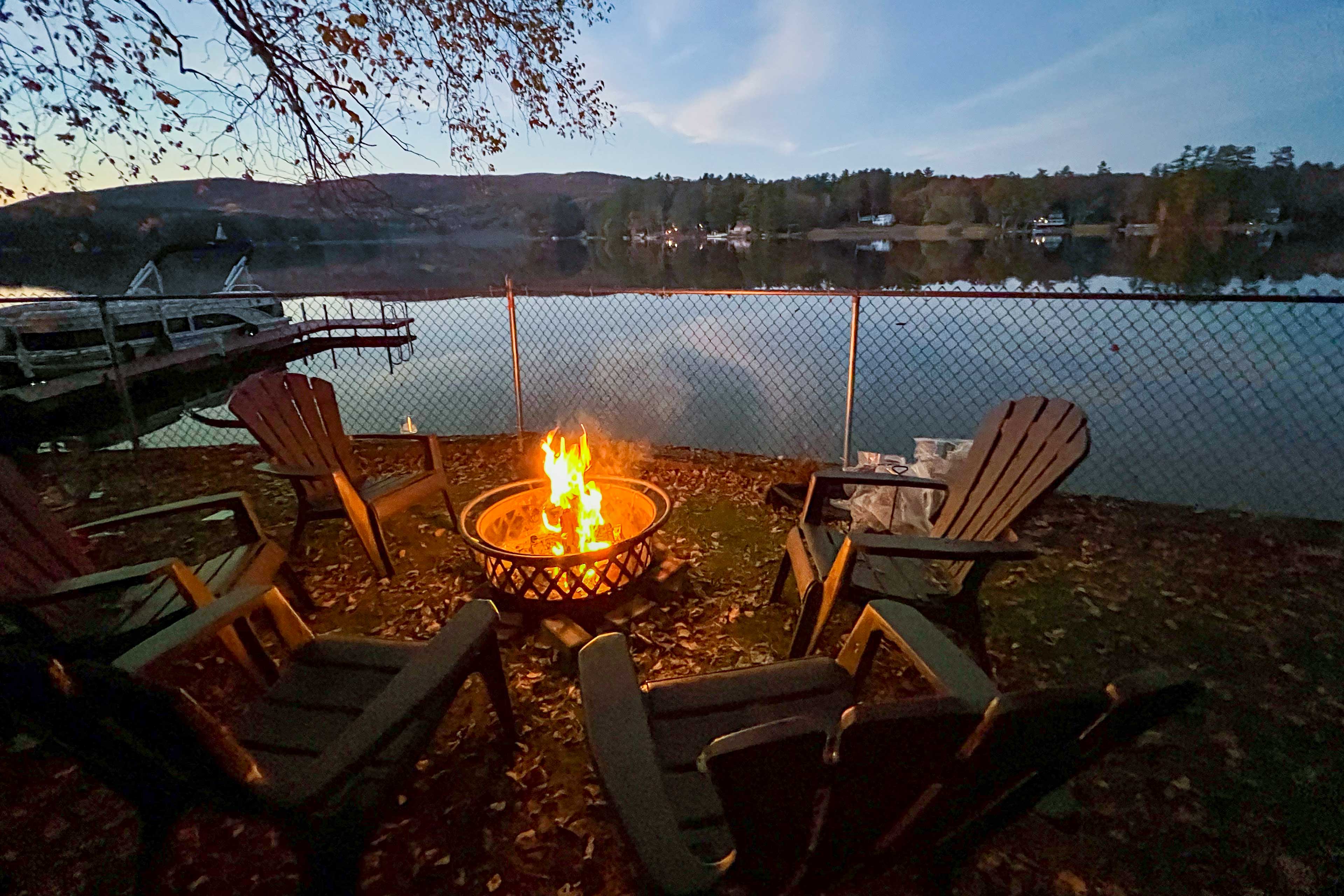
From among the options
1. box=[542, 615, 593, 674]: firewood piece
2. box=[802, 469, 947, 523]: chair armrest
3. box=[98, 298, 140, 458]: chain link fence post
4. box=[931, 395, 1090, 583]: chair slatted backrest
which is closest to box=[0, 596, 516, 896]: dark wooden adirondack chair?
box=[542, 615, 593, 674]: firewood piece

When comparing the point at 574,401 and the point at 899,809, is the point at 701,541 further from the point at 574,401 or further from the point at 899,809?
the point at 574,401

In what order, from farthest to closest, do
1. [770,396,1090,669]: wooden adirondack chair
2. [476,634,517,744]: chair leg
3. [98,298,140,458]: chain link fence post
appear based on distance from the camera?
[98,298,140,458]: chain link fence post
[770,396,1090,669]: wooden adirondack chair
[476,634,517,744]: chair leg

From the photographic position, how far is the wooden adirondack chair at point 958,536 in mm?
2492

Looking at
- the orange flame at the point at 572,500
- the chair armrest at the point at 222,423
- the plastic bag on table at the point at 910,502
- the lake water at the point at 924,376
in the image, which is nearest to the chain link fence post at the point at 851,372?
the plastic bag on table at the point at 910,502

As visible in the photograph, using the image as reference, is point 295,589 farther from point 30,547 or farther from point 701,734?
point 701,734

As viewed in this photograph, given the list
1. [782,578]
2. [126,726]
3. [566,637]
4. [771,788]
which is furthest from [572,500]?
[771,788]

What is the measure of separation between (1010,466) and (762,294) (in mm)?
2921

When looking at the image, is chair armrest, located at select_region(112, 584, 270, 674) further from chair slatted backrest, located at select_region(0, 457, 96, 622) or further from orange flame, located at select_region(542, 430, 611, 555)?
orange flame, located at select_region(542, 430, 611, 555)

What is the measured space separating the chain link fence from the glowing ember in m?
2.34

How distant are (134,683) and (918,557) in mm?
2307

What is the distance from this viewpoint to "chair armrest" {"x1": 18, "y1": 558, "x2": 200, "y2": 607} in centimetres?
222

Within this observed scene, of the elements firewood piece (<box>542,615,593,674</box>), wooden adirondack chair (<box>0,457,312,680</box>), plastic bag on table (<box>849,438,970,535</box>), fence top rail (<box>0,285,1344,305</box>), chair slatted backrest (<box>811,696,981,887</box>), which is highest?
fence top rail (<box>0,285,1344,305</box>)

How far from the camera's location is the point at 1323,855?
201cm

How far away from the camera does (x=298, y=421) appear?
3.78 metres
